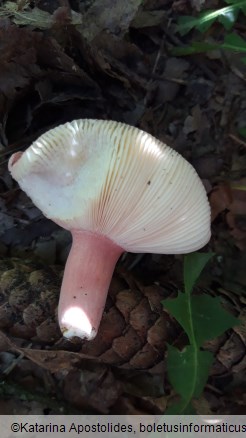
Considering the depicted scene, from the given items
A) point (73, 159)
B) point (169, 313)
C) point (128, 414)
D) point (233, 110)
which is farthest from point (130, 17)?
point (128, 414)

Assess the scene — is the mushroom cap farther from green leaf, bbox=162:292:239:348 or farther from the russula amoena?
green leaf, bbox=162:292:239:348

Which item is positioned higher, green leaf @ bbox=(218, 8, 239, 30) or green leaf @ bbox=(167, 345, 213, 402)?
green leaf @ bbox=(218, 8, 239, 30)

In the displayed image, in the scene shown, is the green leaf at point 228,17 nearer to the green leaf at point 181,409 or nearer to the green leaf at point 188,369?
the green leaf at point 188,369

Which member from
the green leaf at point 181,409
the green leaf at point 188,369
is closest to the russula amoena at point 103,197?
the green leaf at point 188,369

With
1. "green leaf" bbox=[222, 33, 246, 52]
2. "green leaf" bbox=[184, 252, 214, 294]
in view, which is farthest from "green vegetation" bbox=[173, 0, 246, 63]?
"green leaf" bbox=[184, 252, 214, 294]

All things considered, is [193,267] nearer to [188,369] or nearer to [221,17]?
[188,369]

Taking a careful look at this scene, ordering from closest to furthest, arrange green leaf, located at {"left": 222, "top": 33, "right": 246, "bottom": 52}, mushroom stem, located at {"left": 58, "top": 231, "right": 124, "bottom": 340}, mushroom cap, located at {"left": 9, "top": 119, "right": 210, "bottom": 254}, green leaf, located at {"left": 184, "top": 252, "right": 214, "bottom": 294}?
mushroom cap, located at {"left": 9, "top": 119, "right": 210, "bottom": 254}
mushroom stem, located at {"left": 58, "top": 231, "right": 124, "bottom": 340}
green leaf, located at {"left": 184, "top": 252, "right": 214, "bottom": 294}
green leaf, located at {"left": 222, "top": 33, "right": 246, "bottom": 52}
